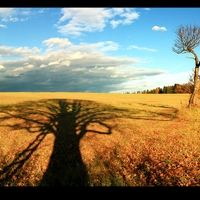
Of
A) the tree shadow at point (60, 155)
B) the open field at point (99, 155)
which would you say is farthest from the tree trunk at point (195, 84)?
the tree shadow at point (60, 155)

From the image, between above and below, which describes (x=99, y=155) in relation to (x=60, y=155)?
above

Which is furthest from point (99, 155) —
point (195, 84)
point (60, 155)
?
point (195, 84)

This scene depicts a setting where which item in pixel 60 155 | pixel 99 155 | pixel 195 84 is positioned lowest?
pixel 60 155

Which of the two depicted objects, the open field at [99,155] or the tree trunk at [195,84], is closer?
the open field at [99,155]

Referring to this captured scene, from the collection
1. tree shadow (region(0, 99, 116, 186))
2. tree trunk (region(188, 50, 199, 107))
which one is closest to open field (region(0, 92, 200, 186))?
tree shadow (region(0, 99, 116, 186))

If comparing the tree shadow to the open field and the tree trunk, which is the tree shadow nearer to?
the open field

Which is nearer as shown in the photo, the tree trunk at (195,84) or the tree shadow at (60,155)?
the tree shadow at (60,155)

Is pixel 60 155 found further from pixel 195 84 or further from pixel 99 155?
pixel 195 84

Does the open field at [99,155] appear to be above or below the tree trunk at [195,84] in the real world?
below

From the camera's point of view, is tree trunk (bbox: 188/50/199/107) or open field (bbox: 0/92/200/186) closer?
open field (bbox: 0/92/200/186)

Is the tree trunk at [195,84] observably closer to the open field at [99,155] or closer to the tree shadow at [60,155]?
the open field at [99,155]

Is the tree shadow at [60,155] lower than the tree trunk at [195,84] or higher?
lower
